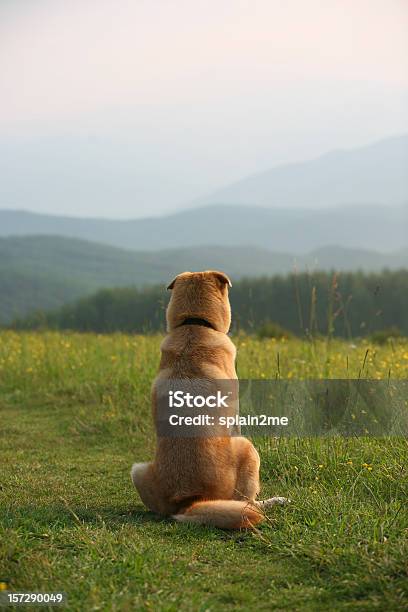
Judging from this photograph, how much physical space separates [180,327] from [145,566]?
1722mm

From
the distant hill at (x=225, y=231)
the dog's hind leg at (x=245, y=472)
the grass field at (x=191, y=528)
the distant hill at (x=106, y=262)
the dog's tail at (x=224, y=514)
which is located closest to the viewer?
the grass field at (x=191, y=528)

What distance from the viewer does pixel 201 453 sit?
501cm

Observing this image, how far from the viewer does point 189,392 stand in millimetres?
5172

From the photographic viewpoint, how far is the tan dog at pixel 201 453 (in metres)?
5.02

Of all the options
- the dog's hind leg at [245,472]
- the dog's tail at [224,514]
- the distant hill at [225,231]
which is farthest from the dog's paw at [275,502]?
the distant hill at [225,231]

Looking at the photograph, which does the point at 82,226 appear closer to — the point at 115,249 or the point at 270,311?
the point at 115,249

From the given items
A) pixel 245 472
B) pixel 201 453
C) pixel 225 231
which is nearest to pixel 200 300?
pixel 201 453

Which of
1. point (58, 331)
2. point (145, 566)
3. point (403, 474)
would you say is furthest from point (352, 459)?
point (58, 331)

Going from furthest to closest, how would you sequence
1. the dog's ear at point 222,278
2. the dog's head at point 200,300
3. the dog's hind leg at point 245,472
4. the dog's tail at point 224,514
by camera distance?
the dog's ear at point 222,278, the dog's head at point 200,300, the dog's hind leg at point 245,472, the dog's tail at point 224,514

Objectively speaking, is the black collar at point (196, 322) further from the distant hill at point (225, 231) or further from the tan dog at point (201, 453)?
the distant hill at point (225, 231)

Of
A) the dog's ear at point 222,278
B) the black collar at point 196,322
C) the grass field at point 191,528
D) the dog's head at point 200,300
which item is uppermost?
the dog's ear at point 222,278

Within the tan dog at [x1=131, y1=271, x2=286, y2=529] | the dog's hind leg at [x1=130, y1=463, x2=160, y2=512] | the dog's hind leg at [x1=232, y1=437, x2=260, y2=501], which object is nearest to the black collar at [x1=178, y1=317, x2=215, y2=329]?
the tan dog at [x1=131, y1=271, x2=286, y2=529]

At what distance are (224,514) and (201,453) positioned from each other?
0.42 meters

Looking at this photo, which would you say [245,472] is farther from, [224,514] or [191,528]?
[191,528]
